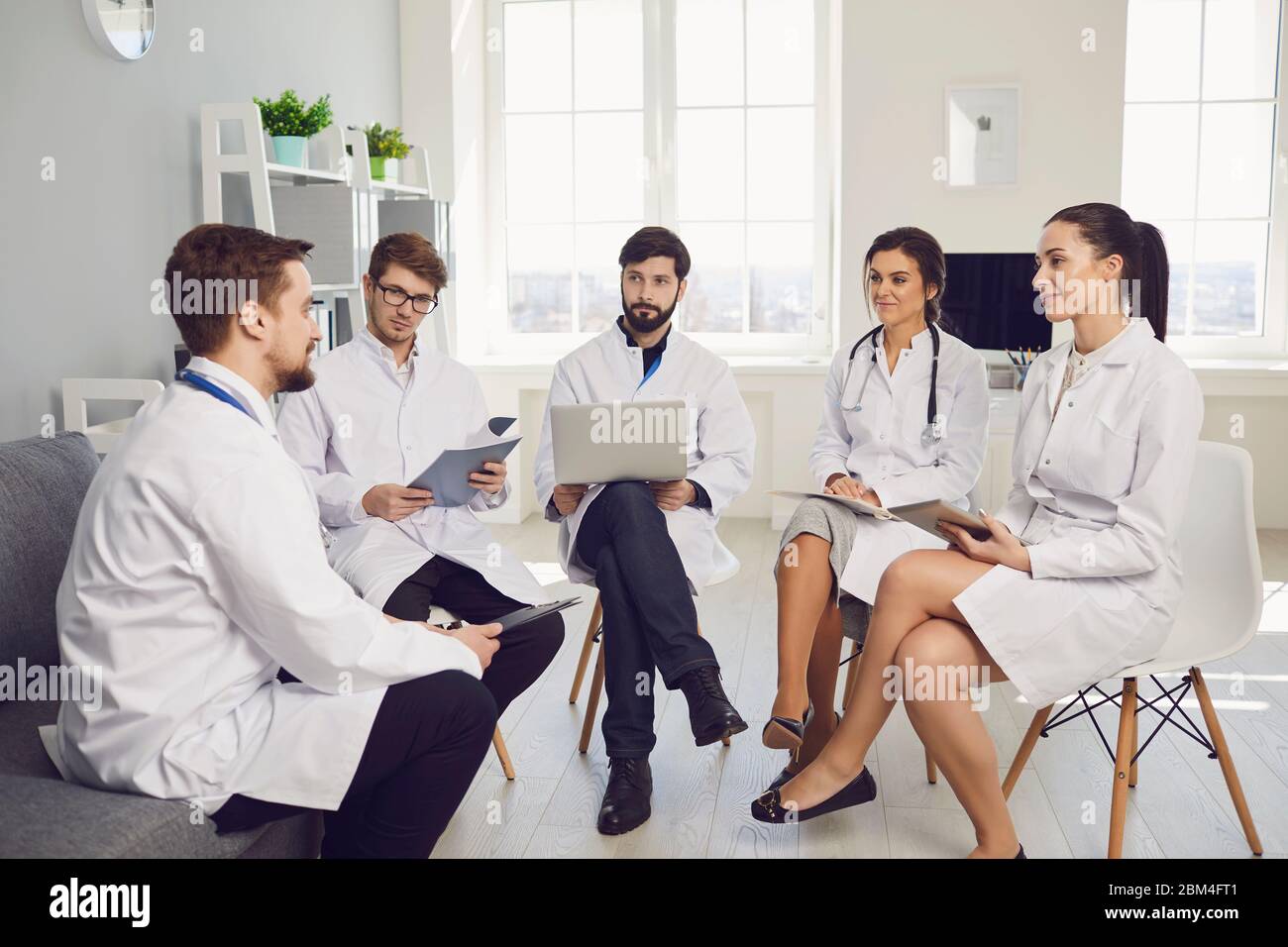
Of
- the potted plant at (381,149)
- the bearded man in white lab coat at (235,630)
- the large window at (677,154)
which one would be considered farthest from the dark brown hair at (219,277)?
the large window at (677,154)

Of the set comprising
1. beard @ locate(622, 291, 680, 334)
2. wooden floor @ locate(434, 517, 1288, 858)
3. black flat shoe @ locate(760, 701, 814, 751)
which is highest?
beard @ locate(622, 291, 680, 334)

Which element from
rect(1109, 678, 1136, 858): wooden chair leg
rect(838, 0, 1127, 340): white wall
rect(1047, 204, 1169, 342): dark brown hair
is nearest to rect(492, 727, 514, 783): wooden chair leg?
rect(1109, 678, 1136, 858): wooden chair leg

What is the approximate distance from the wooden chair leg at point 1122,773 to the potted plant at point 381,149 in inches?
136

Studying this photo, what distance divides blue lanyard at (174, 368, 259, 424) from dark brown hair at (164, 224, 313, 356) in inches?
2.2

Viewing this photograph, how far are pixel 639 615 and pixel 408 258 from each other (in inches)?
37.4

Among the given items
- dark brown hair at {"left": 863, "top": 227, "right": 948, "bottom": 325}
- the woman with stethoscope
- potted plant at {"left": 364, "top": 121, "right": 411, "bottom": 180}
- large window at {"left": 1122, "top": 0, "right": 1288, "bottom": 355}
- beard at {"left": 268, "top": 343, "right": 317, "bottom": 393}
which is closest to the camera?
beard at {"left": 268, "top": 343, "right": 317, "bottom": 393}

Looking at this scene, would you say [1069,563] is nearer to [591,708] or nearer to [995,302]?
[591,708]

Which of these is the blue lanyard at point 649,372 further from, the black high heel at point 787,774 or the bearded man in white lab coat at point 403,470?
the black high heel at point 787,774

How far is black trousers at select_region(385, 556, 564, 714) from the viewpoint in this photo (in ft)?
7.97

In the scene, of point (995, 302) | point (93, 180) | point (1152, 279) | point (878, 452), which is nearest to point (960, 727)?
point (878, 452)

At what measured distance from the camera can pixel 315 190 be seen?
3904 millimetres

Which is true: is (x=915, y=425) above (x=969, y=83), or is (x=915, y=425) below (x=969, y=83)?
below

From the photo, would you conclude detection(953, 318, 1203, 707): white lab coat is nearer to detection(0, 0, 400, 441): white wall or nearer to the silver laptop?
the silver laptop

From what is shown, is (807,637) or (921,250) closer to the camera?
(807,637)
